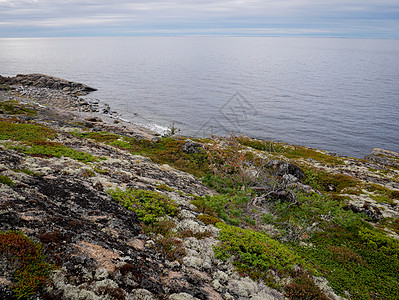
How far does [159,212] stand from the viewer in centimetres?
982

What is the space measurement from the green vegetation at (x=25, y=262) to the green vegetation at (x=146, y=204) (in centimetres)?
423

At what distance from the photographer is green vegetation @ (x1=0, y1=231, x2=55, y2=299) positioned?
4.38 metres

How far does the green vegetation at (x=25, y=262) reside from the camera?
4.38 meters

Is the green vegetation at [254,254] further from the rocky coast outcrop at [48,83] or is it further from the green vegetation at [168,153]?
the rocky coast outcrop at [48,83]

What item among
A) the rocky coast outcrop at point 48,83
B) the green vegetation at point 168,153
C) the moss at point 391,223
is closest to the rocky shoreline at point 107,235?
the moss at point 391,223

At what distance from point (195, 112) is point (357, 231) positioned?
62.5 metres

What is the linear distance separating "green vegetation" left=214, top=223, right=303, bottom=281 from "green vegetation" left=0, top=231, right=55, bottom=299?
210 inches

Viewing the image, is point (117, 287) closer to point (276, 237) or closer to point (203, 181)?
point (276, 237)

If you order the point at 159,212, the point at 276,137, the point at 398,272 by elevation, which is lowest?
the point at 276,137

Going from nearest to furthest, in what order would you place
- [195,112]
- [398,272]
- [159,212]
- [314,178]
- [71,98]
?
[159,212] < [398,272] < [314,178] < [195,112] < [71,98]

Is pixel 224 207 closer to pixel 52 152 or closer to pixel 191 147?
pixel 52 152

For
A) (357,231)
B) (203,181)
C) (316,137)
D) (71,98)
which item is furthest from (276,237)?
(71,98)

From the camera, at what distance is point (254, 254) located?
27.8ft

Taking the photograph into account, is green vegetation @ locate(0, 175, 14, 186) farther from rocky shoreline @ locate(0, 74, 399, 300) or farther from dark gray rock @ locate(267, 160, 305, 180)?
dark gray rock @ locate(267, 160, 305, 180)
